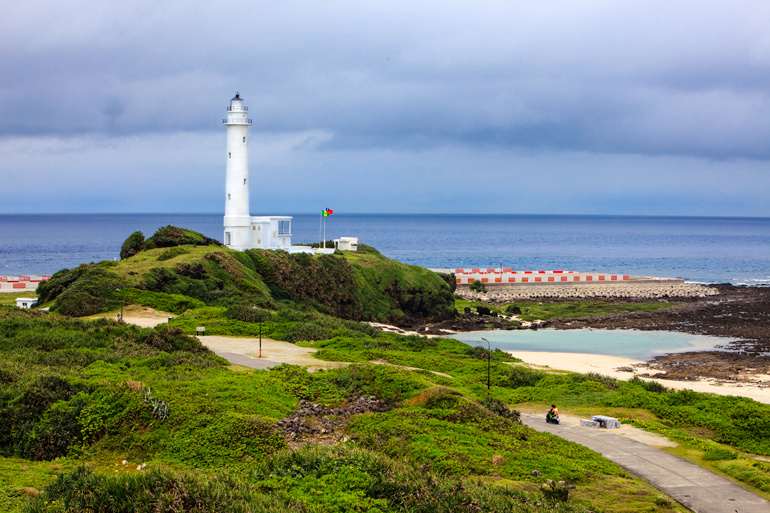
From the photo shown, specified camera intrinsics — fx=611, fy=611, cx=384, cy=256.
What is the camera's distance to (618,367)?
33.3 meters

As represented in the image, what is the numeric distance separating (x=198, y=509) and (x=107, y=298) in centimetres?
2738

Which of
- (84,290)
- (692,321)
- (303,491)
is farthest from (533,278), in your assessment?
(303,491)

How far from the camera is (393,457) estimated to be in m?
13.2

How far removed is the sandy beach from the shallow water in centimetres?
205

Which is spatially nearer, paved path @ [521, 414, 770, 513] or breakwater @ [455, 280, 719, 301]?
paved path @ [521, 414, 770, 513]

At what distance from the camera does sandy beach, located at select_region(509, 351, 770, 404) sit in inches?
1048

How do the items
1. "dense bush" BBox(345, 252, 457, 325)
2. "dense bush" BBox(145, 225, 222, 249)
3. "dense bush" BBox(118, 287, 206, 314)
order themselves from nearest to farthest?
"dense bush" BBox(118, 287, 206, 314) < "dense bush" BBox(145, 225, 222, 249) < "dense bush" BBox(345, 252, 457, 325)

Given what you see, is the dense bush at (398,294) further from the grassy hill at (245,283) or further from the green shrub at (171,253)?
the green shrub at (171,253)

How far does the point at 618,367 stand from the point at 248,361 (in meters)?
20.6

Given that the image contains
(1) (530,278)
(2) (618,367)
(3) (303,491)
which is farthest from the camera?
(1) (530,278)

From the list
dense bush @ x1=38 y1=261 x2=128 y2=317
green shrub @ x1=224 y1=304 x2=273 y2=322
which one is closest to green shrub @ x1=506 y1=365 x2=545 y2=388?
green shrub @ x1=224 y1=304 x2=273 y2=322

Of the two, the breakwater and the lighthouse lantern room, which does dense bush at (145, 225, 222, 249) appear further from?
the breakwater

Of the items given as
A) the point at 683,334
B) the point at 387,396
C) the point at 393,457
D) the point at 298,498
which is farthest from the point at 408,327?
the point at 298,498

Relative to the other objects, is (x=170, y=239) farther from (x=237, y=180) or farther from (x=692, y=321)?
(x=692, y=321)
